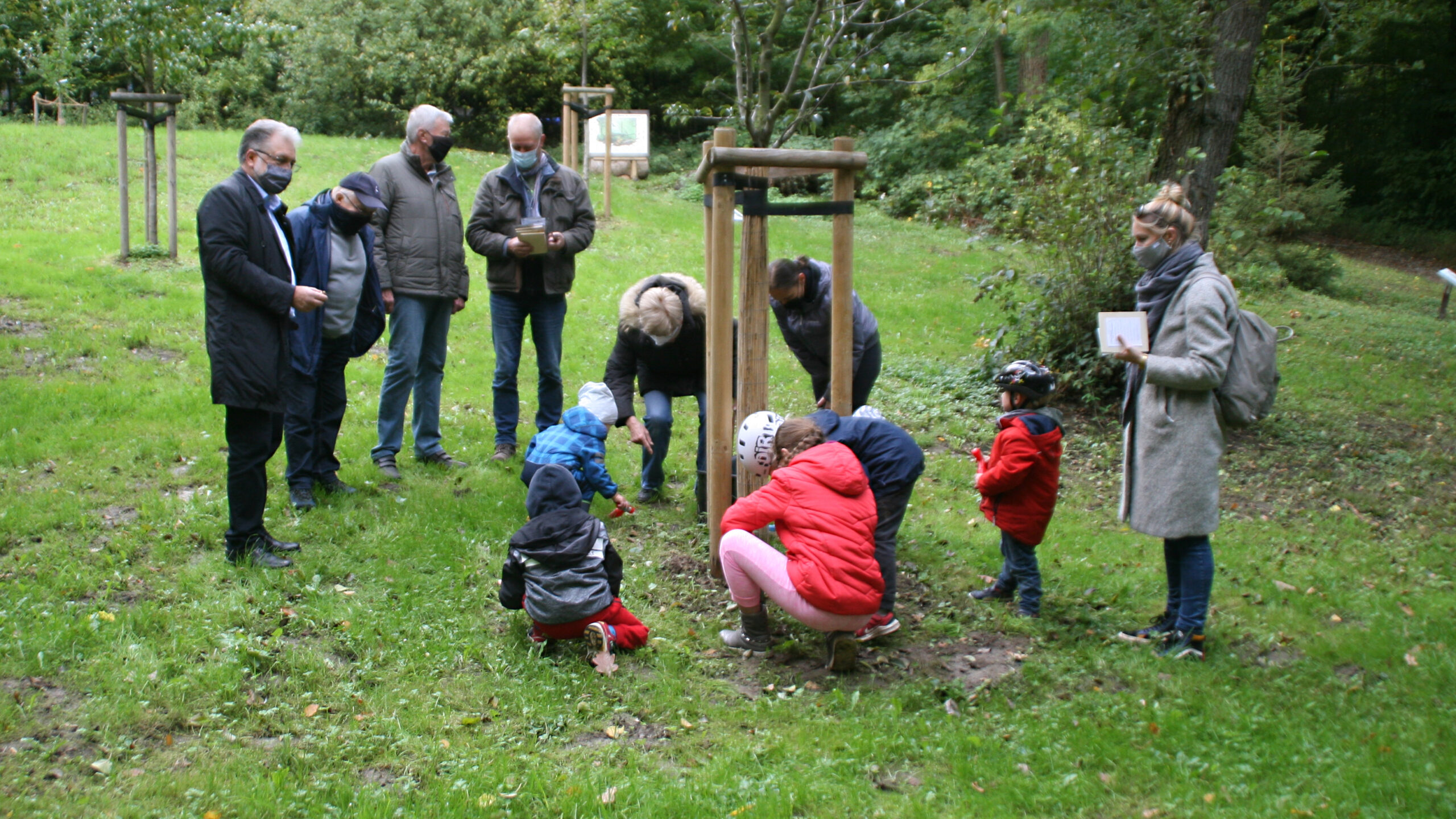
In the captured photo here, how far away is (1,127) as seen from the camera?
724 inches

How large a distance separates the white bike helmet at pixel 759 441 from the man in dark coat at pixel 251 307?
2.17 m

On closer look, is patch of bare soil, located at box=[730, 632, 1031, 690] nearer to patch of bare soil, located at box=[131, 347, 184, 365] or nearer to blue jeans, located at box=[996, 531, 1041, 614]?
blue jeans, located at box=[996, 531, 1041, 614]

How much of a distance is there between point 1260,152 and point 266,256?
2105 cm

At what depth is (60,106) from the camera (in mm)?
25719

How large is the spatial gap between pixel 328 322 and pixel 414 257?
0.83m

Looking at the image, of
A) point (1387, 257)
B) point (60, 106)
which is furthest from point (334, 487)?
point (1387, 257)

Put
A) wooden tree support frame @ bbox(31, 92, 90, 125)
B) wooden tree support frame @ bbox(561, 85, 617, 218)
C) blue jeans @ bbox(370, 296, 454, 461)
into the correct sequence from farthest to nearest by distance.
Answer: wooden tree support frame @ bbox(31, 92, 90, 125)
wooden tree support frame @ bbox(561, 85, 617, 218)
blue jeans @ bbox(370, 296, 454, 461)

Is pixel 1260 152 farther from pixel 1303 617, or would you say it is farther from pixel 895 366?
pixel 1303 617

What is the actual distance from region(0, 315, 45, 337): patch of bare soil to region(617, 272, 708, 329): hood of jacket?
5.76m

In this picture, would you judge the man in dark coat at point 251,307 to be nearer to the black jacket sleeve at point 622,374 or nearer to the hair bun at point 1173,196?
the black jacket sleeve at point 622,374

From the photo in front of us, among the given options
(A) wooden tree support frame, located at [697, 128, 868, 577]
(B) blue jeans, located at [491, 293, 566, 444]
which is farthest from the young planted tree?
(A) wooden tree support frame, located at [697, 128, 868, 577]

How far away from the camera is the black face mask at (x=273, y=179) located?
4.85 metres

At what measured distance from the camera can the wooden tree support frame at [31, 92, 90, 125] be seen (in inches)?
1057

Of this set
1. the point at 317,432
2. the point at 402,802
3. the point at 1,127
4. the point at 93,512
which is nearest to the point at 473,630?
the point at 402,802
